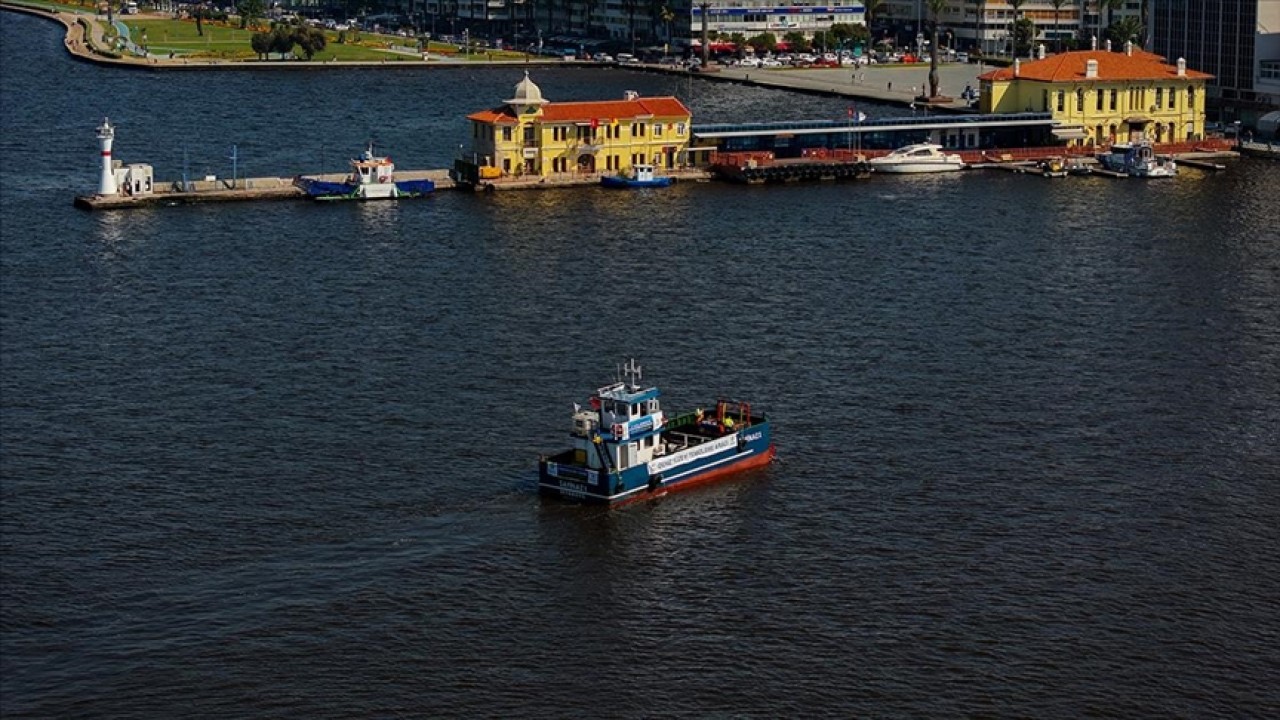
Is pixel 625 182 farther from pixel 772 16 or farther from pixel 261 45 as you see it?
pixel 772 16

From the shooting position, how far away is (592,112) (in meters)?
104

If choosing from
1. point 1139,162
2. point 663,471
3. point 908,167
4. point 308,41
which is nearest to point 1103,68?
point 1139,162

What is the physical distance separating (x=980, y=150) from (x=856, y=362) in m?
49.5

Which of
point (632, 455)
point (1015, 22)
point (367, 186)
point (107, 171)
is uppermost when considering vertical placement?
point (1015, 22)

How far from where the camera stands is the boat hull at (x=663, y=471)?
2035 inches

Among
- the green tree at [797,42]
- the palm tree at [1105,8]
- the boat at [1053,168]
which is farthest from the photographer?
the green tree at [797,42]

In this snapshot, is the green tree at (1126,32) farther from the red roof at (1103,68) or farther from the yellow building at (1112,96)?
the yellow building at (1112,96)

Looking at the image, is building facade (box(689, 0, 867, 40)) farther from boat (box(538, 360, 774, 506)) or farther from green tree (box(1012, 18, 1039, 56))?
boat (box(538, 360, 774, 506))

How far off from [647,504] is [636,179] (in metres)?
52.1

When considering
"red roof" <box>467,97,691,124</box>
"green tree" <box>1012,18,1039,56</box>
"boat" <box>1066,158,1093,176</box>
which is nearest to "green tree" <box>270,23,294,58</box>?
"green tree" <box>1012,18,1039,56</box>

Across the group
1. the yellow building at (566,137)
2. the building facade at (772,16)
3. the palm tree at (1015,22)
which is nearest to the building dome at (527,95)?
the yellow building at (566,137)

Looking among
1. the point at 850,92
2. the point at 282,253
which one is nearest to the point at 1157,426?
the point at 282,253

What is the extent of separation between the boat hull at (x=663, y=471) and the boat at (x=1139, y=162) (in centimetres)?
5668

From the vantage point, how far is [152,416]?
58594 millimetres
